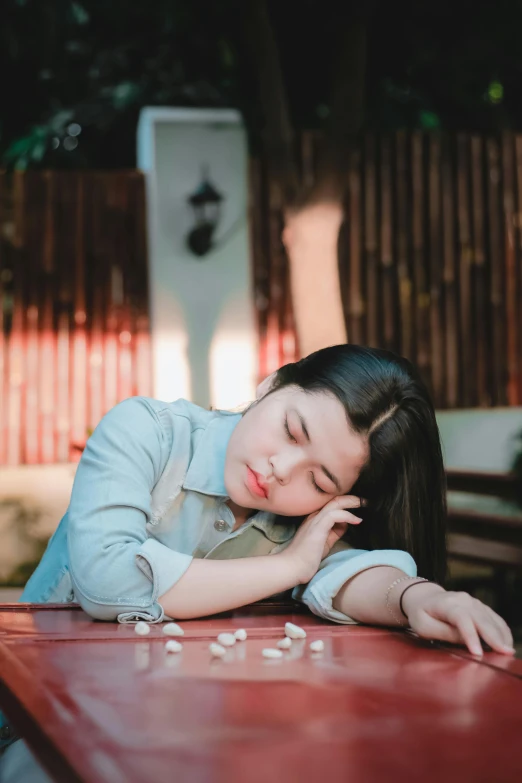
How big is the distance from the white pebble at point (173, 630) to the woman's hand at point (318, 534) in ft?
0.91

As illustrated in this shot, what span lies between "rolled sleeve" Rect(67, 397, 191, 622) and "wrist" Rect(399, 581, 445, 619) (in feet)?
1.14

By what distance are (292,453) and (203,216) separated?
451 cm

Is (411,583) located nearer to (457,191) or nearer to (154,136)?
(154,136)

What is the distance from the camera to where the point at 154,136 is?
5922mm

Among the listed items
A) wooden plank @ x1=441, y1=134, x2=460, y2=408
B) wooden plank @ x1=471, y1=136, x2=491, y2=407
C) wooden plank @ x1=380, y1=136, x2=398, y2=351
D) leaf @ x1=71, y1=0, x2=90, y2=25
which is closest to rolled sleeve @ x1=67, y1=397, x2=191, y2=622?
wooden plank @ x1=380, y1=136, x2=398, y2=351

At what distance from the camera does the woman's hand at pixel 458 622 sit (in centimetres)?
131

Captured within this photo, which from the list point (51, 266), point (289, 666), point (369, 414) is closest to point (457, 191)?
point (51, 266)

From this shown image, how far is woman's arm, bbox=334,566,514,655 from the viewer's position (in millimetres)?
1316

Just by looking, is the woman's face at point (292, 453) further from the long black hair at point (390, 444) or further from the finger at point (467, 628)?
the finger at point (467, 628)

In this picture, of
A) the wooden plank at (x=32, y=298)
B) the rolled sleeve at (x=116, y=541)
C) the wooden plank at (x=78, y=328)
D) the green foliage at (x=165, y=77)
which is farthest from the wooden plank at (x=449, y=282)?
the rolled sleeve at (x=116, y=541)

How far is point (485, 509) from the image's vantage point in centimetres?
384

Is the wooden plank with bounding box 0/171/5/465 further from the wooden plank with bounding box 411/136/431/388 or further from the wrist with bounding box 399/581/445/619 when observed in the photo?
the wrist with bounding box 399/581/445/619

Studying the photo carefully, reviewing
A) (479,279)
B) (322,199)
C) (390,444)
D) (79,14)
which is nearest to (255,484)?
(390,444)

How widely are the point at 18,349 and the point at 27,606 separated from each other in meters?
4.44
